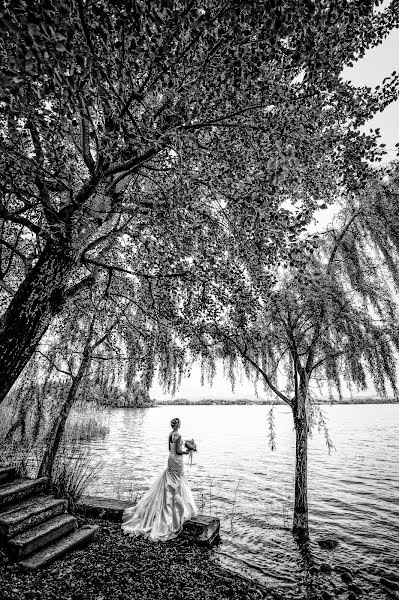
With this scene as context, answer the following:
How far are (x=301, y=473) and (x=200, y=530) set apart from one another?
2982 mm

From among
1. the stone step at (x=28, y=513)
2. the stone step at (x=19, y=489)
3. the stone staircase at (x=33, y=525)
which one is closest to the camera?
the stone staircase at (x=33, y=525)

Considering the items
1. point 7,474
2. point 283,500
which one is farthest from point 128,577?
point 283,500

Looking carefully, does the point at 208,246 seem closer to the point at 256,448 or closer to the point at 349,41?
the point at 349,41

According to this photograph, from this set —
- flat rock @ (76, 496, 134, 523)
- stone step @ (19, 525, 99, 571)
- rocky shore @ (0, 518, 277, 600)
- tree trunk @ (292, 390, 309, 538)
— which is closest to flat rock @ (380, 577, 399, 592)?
tree trunk @ (292, 390, 309, 538)

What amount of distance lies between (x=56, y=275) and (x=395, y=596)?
8.06 meters

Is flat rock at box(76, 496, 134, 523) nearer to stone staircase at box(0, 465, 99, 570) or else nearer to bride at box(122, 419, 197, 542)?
bride at box(122, 419, 197, 542)

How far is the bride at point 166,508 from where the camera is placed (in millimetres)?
6117

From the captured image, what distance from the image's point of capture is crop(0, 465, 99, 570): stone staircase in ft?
14.3

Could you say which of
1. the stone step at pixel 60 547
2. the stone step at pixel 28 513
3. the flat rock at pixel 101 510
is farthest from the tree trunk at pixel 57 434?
the stone step at pixel 60 547

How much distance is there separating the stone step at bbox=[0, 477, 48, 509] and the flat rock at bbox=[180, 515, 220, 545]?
→ 282 cm

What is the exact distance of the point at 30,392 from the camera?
11453 mm

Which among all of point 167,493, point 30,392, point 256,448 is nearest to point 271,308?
point 167,493

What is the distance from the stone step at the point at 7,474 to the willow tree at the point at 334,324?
15.0 feet

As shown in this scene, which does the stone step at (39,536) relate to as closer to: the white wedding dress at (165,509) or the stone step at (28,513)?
the stone step at (28,513)
